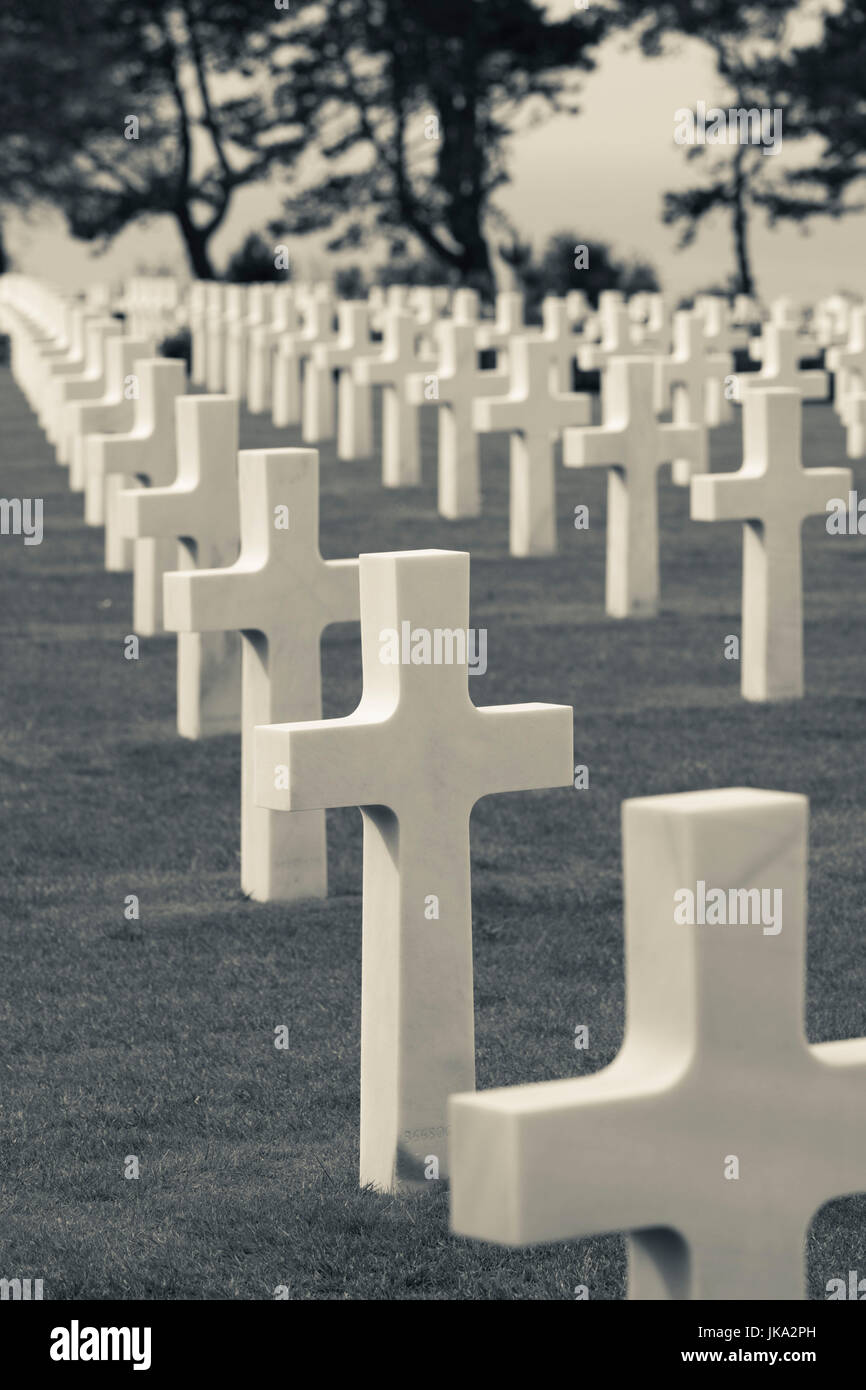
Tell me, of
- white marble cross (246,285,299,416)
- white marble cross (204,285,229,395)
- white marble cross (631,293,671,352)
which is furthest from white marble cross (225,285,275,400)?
white marble cross (631,293,671,352)

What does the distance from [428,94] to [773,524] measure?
44127 mm

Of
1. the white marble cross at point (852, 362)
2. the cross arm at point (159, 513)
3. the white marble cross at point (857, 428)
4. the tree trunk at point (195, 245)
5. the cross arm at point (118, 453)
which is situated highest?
the tree trunk at point (195, 245)

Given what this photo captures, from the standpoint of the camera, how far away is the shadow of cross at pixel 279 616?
21.4 ft

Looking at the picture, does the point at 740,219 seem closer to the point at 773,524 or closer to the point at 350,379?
the point at 350,379

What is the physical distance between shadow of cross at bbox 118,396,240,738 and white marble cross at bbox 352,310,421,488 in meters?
9.23

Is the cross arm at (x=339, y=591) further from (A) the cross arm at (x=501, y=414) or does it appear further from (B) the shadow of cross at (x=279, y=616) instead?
(A) the cross arm at (x=501, y=414)

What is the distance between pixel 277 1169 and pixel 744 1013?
6.83ft

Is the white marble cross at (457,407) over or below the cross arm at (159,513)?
over

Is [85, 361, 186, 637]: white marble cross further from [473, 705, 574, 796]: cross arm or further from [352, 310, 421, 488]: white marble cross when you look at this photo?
[473, 705, 574, 796]: cross arm

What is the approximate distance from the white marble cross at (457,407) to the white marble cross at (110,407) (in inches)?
73.8

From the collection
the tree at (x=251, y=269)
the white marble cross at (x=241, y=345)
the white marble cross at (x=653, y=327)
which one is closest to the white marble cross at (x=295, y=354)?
the white marble cross at (x=241, y=345)

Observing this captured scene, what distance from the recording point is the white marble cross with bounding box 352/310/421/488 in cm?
1823
